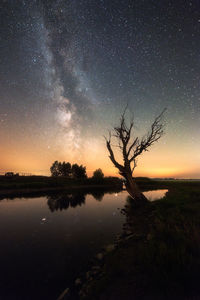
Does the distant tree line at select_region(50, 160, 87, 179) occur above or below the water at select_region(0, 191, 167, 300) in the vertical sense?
above

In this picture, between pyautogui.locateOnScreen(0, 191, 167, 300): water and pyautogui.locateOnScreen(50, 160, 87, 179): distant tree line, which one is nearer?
pyautogui.locateOnScreen(0, 191, 167, 300): water

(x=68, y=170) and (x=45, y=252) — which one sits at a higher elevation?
(x=68, y=170)

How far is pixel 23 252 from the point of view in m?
6.84

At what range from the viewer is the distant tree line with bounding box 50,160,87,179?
77250mm

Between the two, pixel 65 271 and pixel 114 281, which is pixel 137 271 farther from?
pixel 65 271

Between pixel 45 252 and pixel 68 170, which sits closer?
pixel 45 252

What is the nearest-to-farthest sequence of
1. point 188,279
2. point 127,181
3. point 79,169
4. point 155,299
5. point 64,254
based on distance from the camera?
point 155,299 → point 188,279 → point 64,254 → point 127,181 → point 79,169

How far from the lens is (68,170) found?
9488 cm

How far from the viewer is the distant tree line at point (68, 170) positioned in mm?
77250

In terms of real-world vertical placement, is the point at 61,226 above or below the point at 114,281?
below

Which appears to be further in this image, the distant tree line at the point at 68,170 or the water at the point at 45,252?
the distant tree line at the point at 68,170

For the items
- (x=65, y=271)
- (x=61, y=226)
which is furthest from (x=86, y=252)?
(x=61, y=226)

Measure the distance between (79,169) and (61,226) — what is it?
225 ft

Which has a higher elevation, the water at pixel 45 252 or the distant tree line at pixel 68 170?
the distant tree line at pixel 68 170
